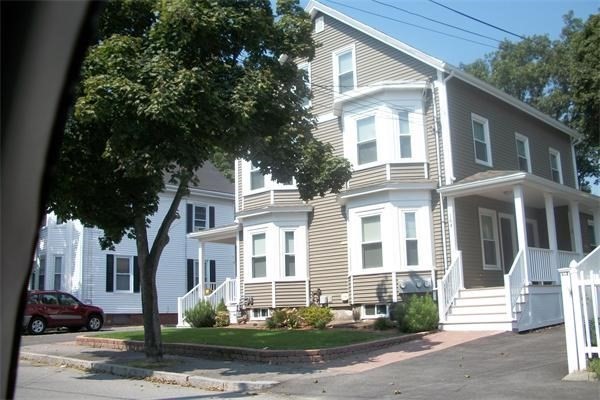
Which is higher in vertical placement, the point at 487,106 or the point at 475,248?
the point at 487,106

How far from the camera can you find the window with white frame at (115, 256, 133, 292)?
30503 mm

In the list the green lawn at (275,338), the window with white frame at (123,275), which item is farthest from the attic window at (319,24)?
the window with white frame at (123,275)

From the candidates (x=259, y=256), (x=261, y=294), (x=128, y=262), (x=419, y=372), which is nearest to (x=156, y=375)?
(x=419, y=372)

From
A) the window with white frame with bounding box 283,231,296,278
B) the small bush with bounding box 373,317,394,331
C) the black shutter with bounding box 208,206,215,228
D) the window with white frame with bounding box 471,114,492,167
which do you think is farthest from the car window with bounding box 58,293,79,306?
the window with white frame with bounding box 471,114,492,167

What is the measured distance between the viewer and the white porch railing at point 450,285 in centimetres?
1638

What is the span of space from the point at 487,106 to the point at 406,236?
5833 millimetres

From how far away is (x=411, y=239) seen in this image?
18.8 metres

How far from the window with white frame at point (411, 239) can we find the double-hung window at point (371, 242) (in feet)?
2.76

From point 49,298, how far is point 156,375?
13810mm

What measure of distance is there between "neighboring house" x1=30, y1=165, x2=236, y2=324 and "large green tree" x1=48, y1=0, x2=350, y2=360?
42.9 ft

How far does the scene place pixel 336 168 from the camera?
1434 cm

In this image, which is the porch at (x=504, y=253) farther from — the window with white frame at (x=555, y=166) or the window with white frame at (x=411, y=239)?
the window with white frame at (x=555, y=166)

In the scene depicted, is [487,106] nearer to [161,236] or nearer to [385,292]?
[385,292]

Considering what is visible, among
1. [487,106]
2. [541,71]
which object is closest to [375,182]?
[487,106]
